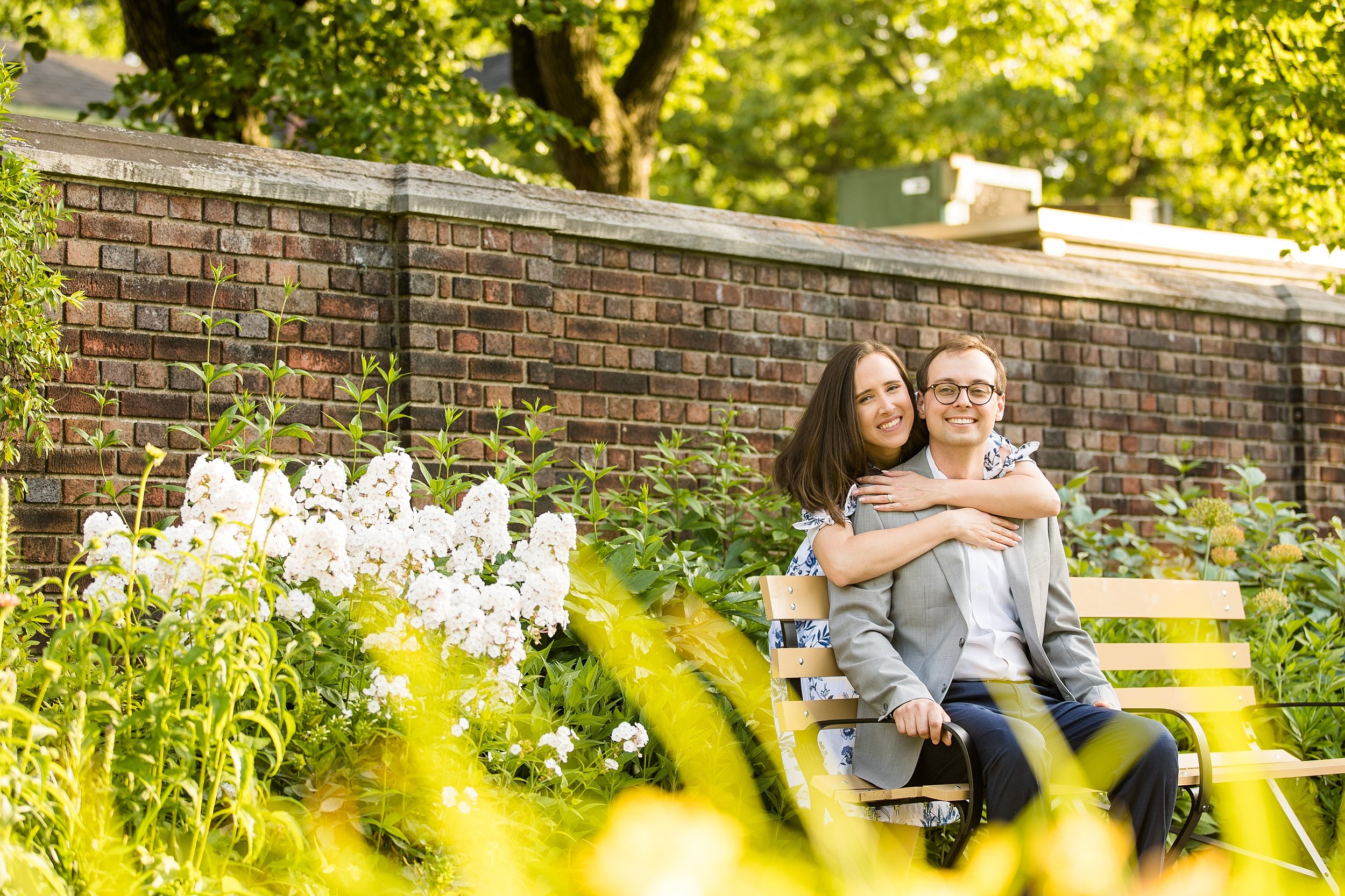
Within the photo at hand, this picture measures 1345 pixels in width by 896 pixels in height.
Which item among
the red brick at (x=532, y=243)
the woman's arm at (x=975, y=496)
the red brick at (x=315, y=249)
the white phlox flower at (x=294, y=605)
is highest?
the red brick at (x=532, y=243)

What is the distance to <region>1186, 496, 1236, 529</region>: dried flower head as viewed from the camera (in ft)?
16.9

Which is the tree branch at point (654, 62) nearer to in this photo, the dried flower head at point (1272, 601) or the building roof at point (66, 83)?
the dried flower head at point (1272, 601)

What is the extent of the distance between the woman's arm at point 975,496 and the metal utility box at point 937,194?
19.6 feet

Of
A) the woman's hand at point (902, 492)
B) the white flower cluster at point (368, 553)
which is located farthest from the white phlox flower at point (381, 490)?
the woman's hand at point (902, 492)

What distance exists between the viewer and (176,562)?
2.89 meters

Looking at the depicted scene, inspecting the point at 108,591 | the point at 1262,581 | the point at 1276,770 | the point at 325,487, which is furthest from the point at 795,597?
the point at 1262,581

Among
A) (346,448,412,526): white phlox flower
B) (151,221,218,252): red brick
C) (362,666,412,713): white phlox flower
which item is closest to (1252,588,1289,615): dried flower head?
(346,448,412,526): white phlox flower

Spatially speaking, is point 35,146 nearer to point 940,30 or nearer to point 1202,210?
point 940,30

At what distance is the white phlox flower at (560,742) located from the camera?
308 centimetres

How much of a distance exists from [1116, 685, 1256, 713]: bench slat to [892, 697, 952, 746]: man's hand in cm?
113

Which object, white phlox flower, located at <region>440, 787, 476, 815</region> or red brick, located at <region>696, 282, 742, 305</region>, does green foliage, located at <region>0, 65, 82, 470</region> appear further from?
red brick, located at <region>696, 282, 742, 305</region>

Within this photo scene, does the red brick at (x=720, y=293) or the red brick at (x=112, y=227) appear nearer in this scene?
the red brick at (x=112, y=227)

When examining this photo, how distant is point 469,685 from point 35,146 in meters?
2.20

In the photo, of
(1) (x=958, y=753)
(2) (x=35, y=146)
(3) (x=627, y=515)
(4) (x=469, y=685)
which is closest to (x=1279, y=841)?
(1) (x=958, y=753)
